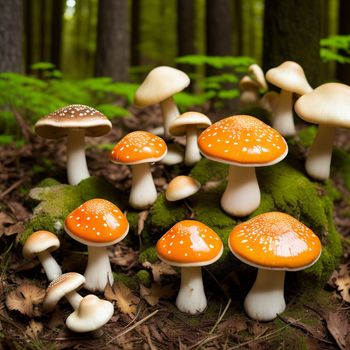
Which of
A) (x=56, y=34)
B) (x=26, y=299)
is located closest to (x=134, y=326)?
(x=26, y=299)

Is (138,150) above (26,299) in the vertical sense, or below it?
above

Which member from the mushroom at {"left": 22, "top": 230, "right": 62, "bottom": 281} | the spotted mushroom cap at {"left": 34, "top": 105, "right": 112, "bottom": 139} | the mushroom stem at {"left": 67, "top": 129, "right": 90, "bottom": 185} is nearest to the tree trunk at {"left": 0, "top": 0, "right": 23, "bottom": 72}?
the mushroom stem at {"left": 67, "top": 129, "right": 90, "bottom": 185}

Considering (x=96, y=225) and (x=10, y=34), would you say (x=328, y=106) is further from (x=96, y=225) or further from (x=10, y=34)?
(x=10, y=34)

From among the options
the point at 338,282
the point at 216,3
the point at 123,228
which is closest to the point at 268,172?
the point at 338,282

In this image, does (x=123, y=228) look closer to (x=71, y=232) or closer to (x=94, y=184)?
(x=71, y=232)

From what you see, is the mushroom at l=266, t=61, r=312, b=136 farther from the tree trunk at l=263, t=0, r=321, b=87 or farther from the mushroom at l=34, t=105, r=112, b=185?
the mushroom at l=34, t=105, r=112, b=185

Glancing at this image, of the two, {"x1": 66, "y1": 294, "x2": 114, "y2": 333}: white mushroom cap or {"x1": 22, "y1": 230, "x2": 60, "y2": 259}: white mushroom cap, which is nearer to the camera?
{"x1": 66, "y1": 294, "x2": 114, "y2": 333}: white mushroom cap
